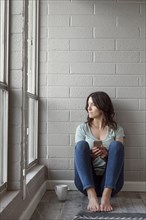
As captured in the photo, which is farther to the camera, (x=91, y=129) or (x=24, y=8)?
(x=91, y=129)

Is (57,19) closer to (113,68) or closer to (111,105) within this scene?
(113,68)

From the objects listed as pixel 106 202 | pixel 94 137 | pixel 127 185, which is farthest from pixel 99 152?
pixel 127 185

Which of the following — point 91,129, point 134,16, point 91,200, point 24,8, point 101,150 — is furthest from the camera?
point 134,16

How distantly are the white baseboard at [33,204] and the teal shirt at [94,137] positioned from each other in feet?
1.83

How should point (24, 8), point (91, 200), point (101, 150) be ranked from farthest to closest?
1. point (101, 150)
2. point (91, 200)
3. point (24, 8)

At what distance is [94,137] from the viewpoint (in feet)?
10.4

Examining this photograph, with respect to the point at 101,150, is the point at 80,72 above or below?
above

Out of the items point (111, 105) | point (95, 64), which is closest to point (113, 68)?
point (95, 64)

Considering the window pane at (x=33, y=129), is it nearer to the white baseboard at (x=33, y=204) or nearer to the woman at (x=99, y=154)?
the white baseboard at (x=33, y=204)

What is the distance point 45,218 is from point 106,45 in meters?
1.88

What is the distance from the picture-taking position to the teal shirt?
10.1 ft

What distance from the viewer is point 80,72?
356cm

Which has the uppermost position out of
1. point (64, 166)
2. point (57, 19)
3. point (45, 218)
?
point (57, 19)

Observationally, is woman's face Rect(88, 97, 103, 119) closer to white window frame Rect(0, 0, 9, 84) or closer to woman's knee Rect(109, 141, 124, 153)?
woman's knee Rect(109, 141, 124, 153)
